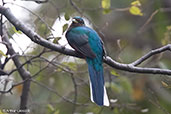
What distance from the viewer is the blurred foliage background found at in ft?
13.7

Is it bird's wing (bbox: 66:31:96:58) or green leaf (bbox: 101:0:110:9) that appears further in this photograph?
green leaf (bbox: 101:0:110:9)

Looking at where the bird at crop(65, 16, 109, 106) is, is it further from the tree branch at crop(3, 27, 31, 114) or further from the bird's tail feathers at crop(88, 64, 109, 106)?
the tree branch at crop(3, 27, 31, 114)

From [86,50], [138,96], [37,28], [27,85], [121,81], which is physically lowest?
[138,96]

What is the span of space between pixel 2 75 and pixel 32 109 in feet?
2.99

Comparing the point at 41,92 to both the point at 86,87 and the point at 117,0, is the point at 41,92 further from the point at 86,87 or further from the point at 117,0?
the point at 117,0

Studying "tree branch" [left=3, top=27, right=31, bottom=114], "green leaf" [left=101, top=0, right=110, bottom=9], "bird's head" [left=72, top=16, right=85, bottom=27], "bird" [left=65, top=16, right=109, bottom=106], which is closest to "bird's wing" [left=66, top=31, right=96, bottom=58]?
"bird" [left=65, top=16, right=109, bottom=106]

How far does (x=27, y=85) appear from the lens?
14.2ft

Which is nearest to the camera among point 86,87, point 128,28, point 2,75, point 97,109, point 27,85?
point 2,75

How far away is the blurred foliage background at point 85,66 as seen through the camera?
4.18 m

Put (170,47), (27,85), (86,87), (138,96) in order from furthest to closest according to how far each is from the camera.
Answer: (138,96) < (86,87) < (27,85) < (170,47)

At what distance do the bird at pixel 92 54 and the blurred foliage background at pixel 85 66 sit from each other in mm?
160

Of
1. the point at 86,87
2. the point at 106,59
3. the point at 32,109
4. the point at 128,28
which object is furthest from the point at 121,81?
the point at 128,28

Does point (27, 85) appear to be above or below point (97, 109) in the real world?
above

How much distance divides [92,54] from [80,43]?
228 millimetres
